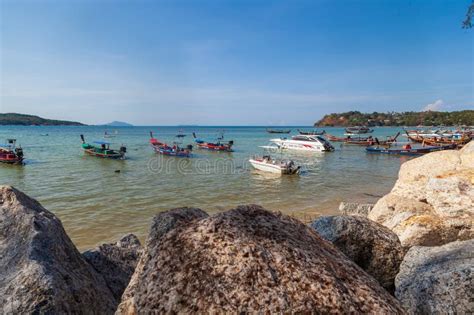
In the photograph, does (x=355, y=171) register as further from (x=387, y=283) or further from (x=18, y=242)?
(x=18, y=242)

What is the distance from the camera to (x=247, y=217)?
2.49 metres

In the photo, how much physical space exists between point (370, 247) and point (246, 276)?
3004mm

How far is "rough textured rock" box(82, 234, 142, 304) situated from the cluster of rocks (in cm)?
2

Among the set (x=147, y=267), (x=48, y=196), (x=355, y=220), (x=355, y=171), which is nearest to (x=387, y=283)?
(x=355, y=220)

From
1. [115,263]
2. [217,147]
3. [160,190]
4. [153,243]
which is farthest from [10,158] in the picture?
[153,243]

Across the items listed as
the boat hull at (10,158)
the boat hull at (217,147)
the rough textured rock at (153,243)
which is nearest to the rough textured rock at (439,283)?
the rough textured rock at (153,243)

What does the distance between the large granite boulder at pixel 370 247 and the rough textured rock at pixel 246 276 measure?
6.64ft

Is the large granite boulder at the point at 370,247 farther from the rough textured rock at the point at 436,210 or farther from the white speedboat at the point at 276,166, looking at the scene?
the white speedboat at the point at 276,166

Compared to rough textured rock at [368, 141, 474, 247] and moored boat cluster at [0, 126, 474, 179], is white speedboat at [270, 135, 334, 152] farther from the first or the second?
rough textured rock at [368, 141, 474, 247]

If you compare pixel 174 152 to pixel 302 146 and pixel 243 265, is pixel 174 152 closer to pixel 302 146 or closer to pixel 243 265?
pixel 302 146

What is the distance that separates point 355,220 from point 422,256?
0.97 meters

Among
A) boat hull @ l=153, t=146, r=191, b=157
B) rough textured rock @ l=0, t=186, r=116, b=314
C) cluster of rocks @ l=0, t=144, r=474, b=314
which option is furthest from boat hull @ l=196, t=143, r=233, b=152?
rough textured rock @ l=0, t=186, r=116, b=314

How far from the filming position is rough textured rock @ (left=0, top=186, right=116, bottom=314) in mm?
2984

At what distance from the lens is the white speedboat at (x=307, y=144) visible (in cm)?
4647
